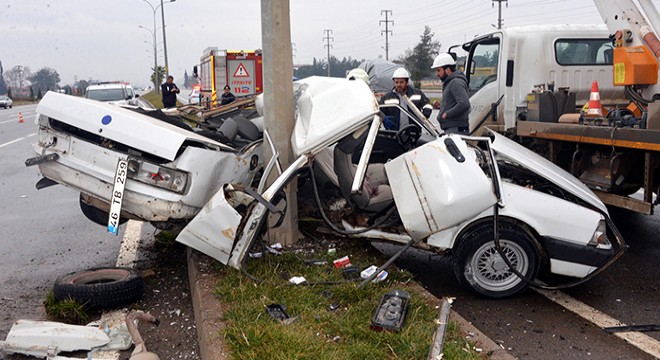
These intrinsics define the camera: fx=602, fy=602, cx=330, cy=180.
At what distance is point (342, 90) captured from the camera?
5070mm

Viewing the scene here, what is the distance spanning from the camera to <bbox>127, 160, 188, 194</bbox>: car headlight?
4.64 meters

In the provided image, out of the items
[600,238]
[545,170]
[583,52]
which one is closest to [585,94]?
[583,52]

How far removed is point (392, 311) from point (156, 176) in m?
2.12

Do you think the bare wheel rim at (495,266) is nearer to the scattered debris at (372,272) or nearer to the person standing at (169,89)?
the scattered debris at (372,272)

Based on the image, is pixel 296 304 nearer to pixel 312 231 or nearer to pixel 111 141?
pixel 312 231

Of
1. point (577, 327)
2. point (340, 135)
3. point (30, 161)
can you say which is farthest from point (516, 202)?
point (30, 161)

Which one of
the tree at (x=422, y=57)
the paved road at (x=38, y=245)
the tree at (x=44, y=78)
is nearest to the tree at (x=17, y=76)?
the tree at (x=44, y=78)

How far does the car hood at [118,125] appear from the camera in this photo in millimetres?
4609

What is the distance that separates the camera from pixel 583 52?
876 cm

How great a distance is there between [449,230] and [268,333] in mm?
1701

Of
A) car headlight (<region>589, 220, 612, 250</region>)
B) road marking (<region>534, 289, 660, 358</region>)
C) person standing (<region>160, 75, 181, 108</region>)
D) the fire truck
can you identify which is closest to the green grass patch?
road marking (<region>534, 289, 660, 358</region>)

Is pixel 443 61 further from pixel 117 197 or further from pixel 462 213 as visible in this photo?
pixel 117 197

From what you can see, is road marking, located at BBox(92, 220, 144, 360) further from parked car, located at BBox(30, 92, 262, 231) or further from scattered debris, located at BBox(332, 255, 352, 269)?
scattered debris, located at BBox(332, 255, 352, 269)

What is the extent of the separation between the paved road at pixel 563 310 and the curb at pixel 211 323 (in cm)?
35
